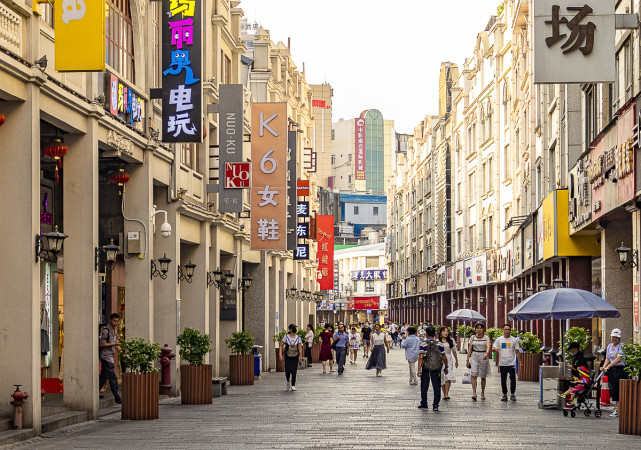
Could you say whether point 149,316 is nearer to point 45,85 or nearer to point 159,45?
point 159,45

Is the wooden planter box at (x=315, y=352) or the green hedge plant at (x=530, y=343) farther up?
the green hedge plant at (x=530, y=343)

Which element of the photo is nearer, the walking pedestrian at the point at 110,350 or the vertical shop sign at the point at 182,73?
the walking pedestrian at the point at 110,350

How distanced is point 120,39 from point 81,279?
567 centimetres

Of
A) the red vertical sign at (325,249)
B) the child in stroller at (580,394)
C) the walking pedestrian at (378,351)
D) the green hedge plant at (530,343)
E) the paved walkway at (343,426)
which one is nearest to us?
the paved walkway at (343,426)

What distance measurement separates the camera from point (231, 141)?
2944 cm

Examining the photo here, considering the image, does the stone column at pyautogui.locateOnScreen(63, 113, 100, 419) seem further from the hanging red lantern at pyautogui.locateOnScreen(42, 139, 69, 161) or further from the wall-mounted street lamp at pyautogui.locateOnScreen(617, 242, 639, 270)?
the wall-mounted street lamp at pyautogui.locateOnScreen(617, 242, 639, 270)

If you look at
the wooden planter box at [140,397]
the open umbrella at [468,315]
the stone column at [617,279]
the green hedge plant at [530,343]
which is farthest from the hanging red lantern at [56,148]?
the open umbrella at [468,315]

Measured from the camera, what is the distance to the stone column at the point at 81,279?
65.4 ft

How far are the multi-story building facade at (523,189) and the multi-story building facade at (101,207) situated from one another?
947 centimetres

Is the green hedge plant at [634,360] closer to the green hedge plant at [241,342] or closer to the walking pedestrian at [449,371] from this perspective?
the walking pedestrian at [449,371]

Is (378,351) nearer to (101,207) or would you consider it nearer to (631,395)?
(101,207)

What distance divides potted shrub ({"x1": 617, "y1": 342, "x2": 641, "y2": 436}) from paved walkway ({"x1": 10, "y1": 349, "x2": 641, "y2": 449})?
359mm

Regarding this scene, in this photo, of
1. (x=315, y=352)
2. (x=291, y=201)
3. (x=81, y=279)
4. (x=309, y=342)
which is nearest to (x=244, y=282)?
(x=291, y=201)

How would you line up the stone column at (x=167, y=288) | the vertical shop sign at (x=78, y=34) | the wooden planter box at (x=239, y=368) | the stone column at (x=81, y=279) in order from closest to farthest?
1. the vertical shop sign at (x=78, y=34)
2. the stone column at (x=81, y=279)
3. the stone column at (x=167, y=288)
4. the wooden planter box at (x=239, y=368)
